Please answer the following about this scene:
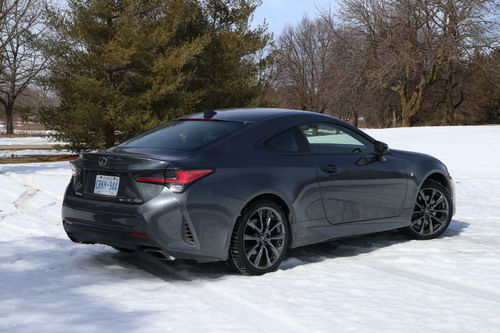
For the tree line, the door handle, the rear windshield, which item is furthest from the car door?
the tree line

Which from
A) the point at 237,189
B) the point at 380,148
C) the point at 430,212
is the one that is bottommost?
the point at 430,212

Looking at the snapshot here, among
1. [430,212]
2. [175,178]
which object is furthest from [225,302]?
[430,212]

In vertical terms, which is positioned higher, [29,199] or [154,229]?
[154,229]

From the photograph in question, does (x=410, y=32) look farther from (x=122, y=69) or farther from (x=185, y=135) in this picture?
(x=185, y=135)

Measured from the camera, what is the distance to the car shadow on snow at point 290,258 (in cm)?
554

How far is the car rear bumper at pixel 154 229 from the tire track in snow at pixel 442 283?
164 cm

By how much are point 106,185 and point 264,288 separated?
1621mm

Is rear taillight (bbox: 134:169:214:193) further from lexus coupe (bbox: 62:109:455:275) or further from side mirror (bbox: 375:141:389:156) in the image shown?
side mirror (bbox: 375:141:389:156)

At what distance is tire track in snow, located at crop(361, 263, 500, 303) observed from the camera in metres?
4.93

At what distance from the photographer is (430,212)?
7297mm

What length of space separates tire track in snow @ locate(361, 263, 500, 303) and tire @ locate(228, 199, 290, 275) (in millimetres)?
991

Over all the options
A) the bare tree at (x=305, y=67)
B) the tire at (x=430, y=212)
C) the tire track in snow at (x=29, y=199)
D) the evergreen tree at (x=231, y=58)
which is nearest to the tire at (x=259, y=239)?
the tire at (x=430, y=212)

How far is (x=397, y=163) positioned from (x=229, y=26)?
75.3ft

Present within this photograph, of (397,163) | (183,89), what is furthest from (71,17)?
(397,163)
